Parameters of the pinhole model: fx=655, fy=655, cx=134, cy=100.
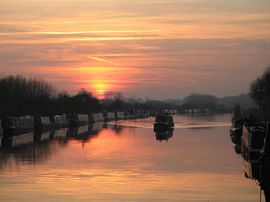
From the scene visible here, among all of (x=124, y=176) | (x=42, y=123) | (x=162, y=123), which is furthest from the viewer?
(x=42, y=123)

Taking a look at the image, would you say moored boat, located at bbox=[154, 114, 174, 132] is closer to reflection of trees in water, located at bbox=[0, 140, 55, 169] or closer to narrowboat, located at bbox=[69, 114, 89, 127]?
narrowboat, located at bbox=[69, 114, 89, 127]

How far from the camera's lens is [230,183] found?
29219mm

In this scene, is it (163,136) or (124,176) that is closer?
(124,176)

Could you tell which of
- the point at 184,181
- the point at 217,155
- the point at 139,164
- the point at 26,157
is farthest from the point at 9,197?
the point at 217,155

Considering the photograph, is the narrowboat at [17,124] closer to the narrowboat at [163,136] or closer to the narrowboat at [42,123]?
the narrowboat at [42,123]

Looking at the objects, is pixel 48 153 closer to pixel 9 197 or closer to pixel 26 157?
pixel 26 157

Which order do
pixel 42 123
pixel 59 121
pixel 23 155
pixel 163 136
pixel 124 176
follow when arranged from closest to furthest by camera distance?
1. pixel 124 176
2. pixel 23 155
3. pixel 163 136
4. pixel 42 123
5. pixel 59 121

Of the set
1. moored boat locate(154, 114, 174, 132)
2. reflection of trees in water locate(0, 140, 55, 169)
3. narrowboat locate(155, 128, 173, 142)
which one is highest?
moored boat locate(154, 114, 174, 132)

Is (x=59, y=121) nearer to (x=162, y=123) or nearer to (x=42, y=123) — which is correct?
(x=42, y=123)

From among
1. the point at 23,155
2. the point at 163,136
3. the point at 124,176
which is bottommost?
the point at 163,136

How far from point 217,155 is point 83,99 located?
115m

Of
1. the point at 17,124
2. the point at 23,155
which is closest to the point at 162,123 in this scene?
the point at 17,124

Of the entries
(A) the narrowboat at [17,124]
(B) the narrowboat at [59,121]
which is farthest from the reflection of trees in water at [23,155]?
(B) the narrowboat at [59,121]

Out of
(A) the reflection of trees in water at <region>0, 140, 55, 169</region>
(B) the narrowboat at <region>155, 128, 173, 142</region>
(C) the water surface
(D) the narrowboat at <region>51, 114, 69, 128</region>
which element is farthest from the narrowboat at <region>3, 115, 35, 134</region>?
(C) the water surface
